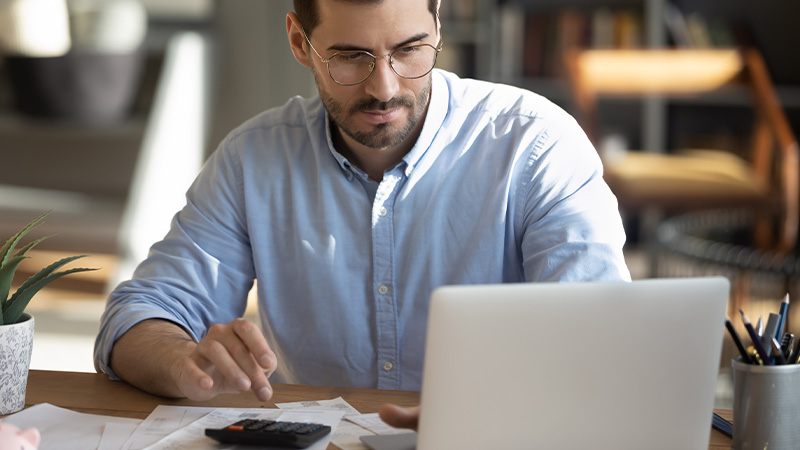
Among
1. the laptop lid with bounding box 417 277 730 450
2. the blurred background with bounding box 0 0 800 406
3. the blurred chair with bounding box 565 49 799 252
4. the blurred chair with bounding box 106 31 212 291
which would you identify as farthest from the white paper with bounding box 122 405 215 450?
the blurred chair with bounding box 106 31 212 291

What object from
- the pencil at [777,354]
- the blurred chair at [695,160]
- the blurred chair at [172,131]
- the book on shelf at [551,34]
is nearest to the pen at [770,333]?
the pencil at [777,354]

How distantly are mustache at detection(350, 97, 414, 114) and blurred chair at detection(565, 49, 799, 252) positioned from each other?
236cm

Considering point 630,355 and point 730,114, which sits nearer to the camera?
point 630,355

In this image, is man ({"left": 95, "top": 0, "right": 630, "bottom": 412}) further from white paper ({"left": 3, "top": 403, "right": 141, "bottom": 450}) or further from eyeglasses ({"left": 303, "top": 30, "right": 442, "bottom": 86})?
white paper ({"left": 3, "top": 403, "right": 141, "bottom": 450})

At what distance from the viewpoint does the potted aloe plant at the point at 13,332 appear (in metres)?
1.09

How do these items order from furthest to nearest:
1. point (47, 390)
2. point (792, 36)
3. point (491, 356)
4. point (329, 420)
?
point (792, 36) → point (47, 390) → point (329, 420) → point (491, 356)

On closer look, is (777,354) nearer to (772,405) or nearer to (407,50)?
(772,405)

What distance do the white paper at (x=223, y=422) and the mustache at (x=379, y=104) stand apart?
1.68 feet

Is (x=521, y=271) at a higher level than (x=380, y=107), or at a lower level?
lower

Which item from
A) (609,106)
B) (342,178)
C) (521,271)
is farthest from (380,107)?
(609,106)

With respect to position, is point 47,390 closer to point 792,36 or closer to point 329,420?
point 329,420

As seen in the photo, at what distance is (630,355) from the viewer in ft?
2.70

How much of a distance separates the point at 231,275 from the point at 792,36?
3.90 m

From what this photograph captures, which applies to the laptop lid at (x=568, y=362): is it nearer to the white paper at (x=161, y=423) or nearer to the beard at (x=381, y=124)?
the white paper at (x=161, y=423)
